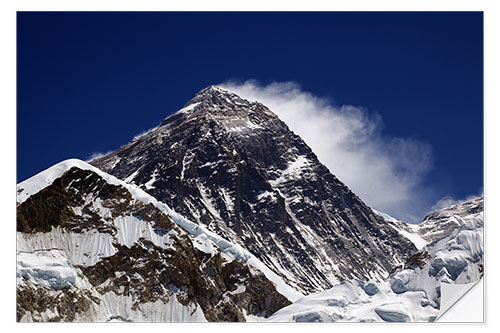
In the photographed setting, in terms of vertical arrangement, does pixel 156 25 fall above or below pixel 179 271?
above

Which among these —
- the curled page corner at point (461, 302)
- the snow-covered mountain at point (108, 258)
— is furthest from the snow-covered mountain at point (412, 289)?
the snow-covered mountain at point (108, 258)

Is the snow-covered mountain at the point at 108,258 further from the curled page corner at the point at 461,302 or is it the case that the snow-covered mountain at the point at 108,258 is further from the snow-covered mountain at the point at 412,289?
the curled page corner at the point at 461,302

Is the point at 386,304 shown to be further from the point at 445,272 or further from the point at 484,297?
the point at 484,297

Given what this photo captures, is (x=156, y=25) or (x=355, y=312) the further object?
(x=355, y=312)

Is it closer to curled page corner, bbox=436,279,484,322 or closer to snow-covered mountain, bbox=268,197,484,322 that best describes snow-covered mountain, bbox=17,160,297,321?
snow-covered mountain, bbox=268,197,484,322
